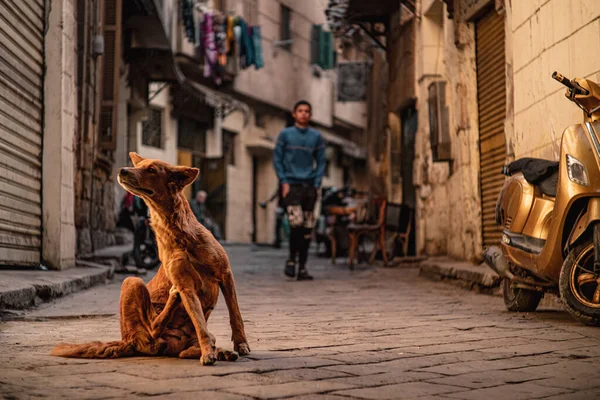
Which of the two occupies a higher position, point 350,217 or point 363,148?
point 363,148

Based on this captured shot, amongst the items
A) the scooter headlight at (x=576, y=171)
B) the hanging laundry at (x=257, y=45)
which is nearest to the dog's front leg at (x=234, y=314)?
the scooter headlight at (x=576, y=171)

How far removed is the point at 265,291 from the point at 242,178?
69.8ft

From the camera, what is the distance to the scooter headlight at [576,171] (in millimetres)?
5328

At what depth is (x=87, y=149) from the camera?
1306 centimetres

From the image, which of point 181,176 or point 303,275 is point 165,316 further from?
point 303,275

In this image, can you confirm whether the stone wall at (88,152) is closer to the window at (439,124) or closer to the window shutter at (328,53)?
the window at (439,124)

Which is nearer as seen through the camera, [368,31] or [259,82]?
[368,31]

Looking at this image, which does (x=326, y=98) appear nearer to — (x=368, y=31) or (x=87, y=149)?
(x=368, y=31)

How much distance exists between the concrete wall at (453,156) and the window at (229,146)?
15286 mm

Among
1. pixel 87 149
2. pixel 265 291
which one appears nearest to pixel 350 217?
pixel 87 149

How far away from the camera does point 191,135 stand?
27.1 m

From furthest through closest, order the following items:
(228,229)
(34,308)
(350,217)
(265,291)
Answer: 1. (228,229)
2. (350,217)
3. (265,291)
4. (34,308)

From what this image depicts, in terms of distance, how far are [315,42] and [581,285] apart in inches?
1187

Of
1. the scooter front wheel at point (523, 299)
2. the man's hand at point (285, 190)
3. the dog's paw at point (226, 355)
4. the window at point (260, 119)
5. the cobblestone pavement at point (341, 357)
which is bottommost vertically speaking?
the cobblestone pavement at point (341, 357)
